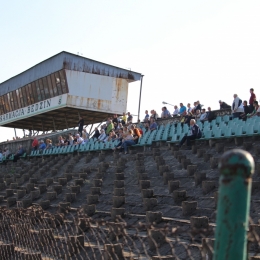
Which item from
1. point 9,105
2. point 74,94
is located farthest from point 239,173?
point 9,105

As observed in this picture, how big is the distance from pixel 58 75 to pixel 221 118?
1814 cm

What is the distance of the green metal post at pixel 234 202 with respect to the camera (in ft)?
5.29

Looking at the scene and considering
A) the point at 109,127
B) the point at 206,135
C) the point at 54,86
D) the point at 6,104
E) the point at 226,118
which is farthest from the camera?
the point at 6,104

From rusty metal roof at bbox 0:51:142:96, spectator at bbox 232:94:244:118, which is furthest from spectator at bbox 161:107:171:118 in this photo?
rusty metal roof at bbox 0:51:142:96

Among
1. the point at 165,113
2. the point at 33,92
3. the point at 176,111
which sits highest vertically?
the point at 33,92

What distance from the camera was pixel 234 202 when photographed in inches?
63.6

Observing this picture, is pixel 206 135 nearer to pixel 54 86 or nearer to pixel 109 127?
pixel 109 127

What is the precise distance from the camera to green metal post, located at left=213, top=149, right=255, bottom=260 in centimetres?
161

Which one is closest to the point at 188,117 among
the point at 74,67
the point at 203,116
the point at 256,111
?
the point at 203,116

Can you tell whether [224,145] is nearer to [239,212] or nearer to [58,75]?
[239,212]

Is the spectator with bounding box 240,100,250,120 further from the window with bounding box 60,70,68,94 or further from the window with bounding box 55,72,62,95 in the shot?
the window with bounding box 55,72,62,95

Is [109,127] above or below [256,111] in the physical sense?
below

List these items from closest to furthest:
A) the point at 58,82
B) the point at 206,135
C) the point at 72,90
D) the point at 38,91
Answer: the point at 206,135, the point at 72,90, the point at 58,82, the point at 38,91

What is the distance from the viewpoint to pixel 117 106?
32.1m
